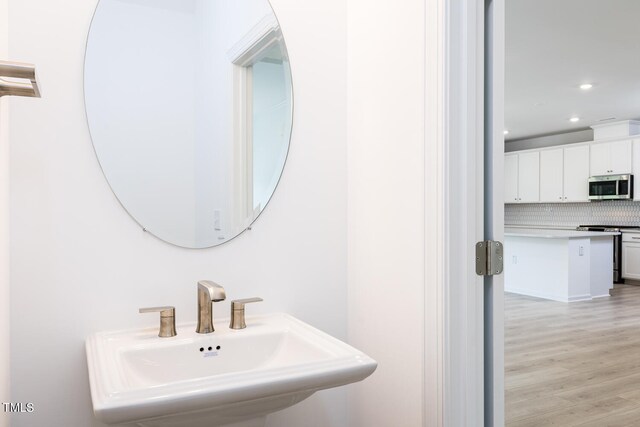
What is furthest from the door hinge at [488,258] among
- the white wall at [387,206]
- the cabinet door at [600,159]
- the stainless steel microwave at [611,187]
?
the cabinet door at [600,159]

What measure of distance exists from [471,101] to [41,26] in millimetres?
1233

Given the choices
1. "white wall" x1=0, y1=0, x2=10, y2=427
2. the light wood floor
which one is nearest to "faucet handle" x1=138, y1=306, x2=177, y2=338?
"white wall" x1=0, y1=0, x2=10, y2=427

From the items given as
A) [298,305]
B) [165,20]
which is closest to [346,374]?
[298,305]

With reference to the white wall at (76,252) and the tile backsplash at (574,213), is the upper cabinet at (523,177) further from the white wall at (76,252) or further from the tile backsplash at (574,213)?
the white wall at (76,252)

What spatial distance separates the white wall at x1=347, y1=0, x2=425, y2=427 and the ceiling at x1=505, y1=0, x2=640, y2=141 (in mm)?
2633

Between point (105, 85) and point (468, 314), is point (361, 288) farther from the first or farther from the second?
point (105, 85)

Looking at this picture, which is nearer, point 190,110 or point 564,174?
point 190,110

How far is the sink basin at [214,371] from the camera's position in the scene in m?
0.94

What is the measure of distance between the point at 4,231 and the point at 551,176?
971cm

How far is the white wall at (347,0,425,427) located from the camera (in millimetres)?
1396

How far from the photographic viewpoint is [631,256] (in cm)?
780

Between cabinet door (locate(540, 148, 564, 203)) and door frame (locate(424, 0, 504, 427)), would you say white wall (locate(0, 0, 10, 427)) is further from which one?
cabinet door (locate(540, 148, 564, 203))

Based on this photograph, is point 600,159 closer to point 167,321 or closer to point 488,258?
point 488,258

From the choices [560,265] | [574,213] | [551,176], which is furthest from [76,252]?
[574,213]
